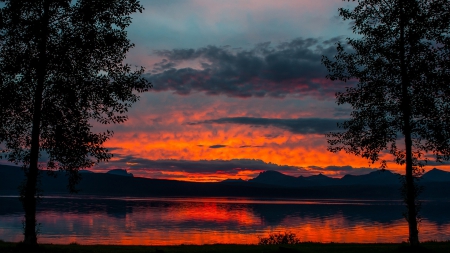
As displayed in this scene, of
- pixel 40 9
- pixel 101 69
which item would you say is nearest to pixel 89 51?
pixel 101 69

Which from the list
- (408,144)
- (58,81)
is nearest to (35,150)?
(58,81)

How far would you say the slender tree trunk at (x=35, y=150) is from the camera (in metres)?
26.8

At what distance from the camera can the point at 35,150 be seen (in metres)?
27.7

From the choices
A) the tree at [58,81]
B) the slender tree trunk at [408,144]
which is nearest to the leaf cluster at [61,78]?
the tree at [58,81]

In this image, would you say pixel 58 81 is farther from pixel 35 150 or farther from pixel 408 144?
pixel 408 144

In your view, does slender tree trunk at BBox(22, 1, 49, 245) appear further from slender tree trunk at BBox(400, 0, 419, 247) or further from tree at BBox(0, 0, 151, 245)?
slender tree trunk at BBox(400, 0, 419, 247)

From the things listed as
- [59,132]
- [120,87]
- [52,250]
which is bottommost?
[52,250]

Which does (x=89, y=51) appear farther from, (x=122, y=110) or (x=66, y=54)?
(x=122, y=110)

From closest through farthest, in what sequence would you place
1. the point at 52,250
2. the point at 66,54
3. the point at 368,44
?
the point at 52,250, the point at 66,54, the point at 368,44

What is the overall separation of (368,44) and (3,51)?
2466cm

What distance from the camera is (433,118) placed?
2983 cm

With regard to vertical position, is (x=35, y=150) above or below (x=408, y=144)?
below

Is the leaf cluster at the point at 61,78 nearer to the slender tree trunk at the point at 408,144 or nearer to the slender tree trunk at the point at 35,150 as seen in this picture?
the slender tree trunk at the point at 35,150

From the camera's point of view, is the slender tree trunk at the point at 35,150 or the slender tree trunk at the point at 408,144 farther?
the slender tree trunk at the point at 408,144
